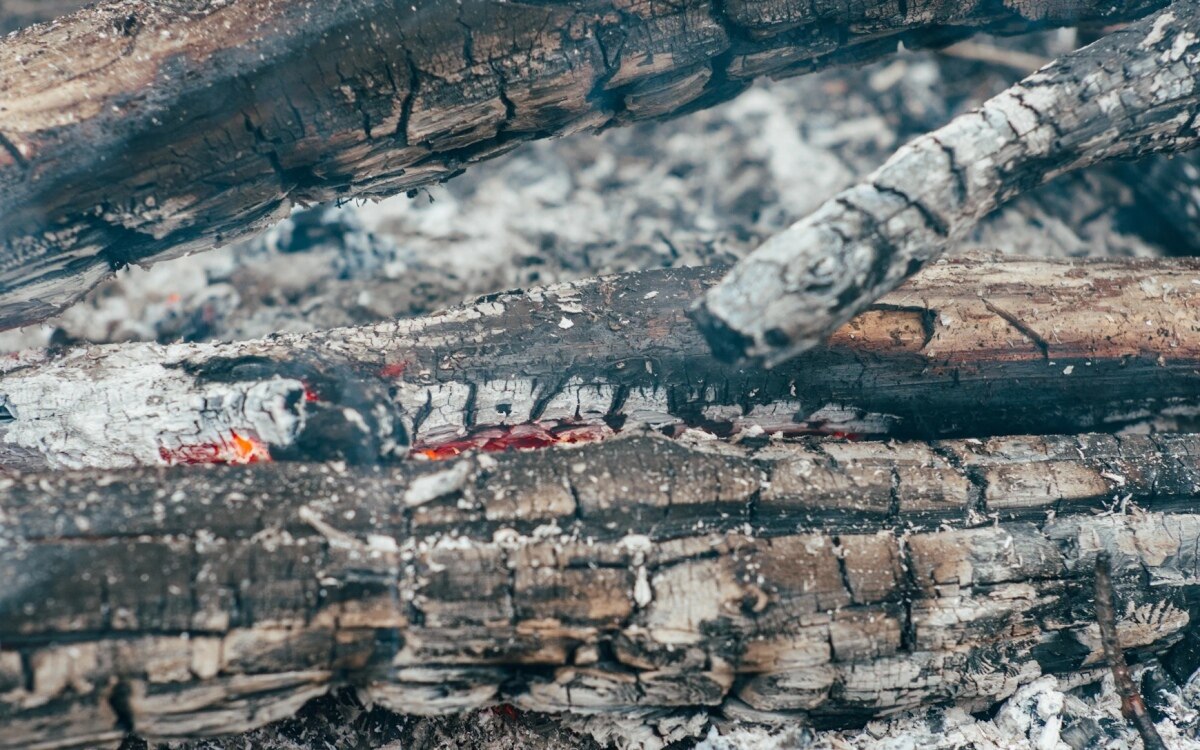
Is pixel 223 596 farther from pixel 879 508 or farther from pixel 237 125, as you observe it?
pixel 879 508

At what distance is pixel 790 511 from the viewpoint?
2.24m

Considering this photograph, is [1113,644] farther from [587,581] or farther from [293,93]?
[293,93]

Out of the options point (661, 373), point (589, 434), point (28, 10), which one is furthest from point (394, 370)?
point (28, 10)

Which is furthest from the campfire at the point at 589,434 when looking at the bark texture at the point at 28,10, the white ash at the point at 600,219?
the bark texture at the point at 28,10

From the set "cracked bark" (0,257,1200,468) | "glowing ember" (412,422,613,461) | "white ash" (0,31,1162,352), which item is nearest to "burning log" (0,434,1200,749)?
"cracked bark" (0,257,1200,468)

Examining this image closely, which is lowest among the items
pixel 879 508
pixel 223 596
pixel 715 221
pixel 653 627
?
pixel 653 627

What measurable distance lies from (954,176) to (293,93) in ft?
6.71

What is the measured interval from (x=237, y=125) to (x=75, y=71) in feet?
1.59

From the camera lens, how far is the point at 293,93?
8.04 ft

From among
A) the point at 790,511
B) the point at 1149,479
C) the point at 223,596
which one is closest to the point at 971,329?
the point at 1149,479

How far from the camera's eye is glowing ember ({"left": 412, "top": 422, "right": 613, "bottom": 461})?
2717 mm

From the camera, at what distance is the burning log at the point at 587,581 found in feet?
6.08

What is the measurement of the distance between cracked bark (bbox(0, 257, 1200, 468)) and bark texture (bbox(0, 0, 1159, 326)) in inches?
18.3

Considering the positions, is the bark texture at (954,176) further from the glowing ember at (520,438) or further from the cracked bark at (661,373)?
the glowing ember at (520,438)
